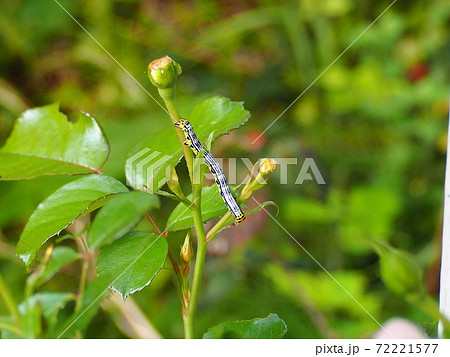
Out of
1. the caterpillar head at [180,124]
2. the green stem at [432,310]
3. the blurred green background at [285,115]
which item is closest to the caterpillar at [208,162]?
the caterpillar head at [180,124]

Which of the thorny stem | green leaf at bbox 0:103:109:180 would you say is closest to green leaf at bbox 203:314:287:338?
the thorny stem

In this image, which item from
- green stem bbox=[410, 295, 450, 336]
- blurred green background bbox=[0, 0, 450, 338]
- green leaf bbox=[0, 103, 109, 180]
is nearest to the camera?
green stem bbox=[410, 295, 450, 336]

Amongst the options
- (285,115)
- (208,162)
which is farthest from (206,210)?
(285,115)

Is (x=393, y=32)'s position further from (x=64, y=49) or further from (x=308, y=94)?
(x=64, y=49)

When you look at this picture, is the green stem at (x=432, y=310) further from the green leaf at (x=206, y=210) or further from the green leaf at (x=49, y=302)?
the green leaf at (x=49, y=302)

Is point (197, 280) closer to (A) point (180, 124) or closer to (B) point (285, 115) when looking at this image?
(A) point (180, 124)

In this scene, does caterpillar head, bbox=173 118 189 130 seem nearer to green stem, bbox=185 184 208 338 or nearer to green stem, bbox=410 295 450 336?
green stem, bbox=185 184 208 338
